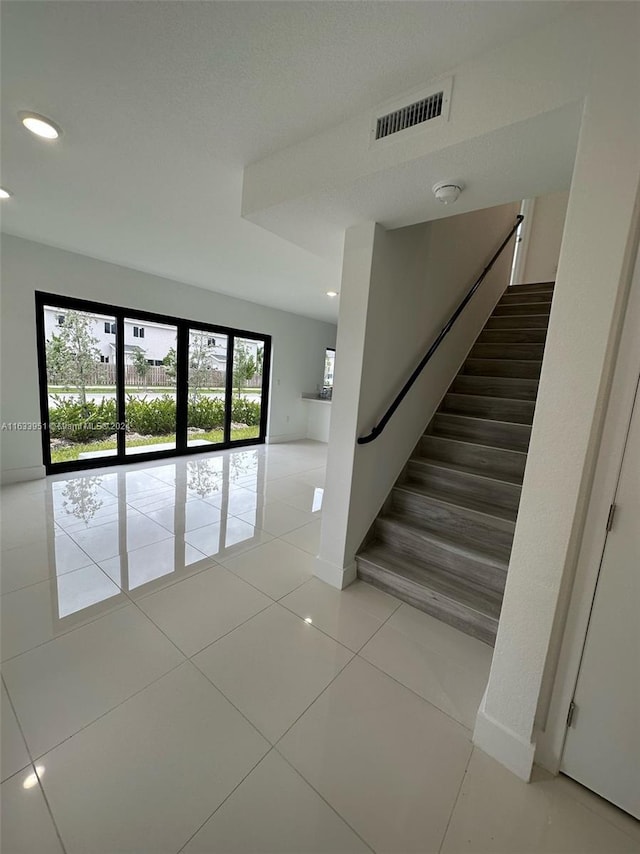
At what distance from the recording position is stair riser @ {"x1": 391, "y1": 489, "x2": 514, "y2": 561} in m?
2.14

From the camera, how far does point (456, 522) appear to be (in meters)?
2.31

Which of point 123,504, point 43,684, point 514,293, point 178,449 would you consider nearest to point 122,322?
point 178,449

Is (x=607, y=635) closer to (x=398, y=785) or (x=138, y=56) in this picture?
(x=398, y=785)

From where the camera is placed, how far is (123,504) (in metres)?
3.42

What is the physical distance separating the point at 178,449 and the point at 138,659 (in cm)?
399

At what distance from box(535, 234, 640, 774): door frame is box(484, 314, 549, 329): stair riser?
3.03m

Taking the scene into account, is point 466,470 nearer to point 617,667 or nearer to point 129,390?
point 617,667

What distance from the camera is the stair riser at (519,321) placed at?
378 cm

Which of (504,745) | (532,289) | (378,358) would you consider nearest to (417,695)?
(504,745)

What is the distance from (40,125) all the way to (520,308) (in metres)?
4.70

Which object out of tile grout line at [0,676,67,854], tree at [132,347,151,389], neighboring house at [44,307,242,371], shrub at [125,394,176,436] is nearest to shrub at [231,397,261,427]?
neighboring house at [44,307,242,371]

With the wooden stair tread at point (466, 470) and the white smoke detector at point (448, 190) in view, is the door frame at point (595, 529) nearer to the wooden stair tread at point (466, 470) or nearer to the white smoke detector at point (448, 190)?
the white smoke detector at point (448, 190)

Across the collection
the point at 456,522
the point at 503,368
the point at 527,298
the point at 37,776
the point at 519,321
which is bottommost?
the point at 37,776

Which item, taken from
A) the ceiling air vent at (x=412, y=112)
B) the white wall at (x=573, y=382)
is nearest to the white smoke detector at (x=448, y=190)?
the ceiling air vent at (x=412, y=112)
